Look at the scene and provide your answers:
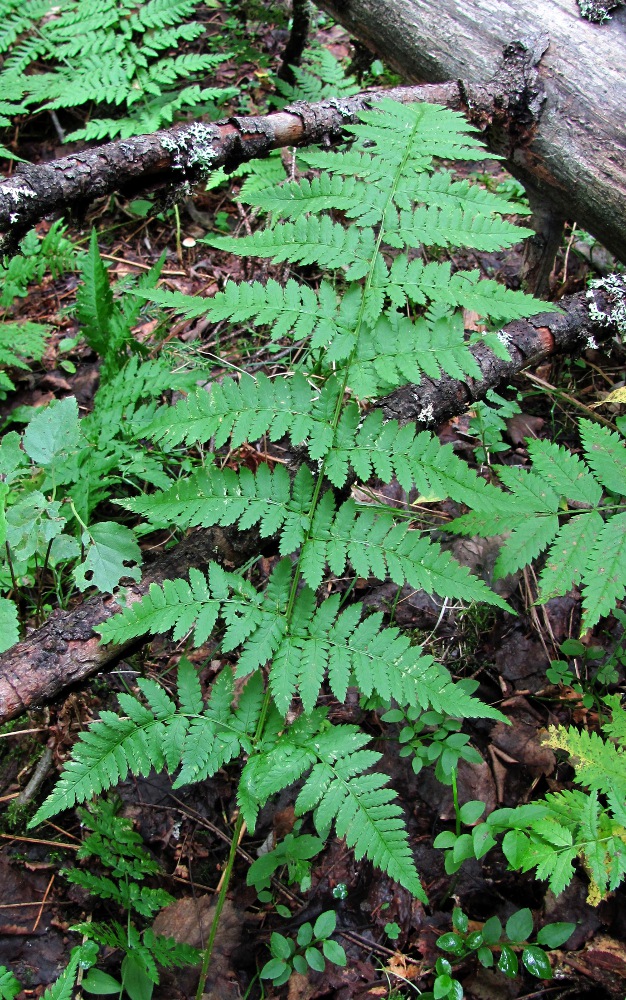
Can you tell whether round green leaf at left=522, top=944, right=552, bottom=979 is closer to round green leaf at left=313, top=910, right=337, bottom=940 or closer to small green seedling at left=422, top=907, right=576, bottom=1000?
small green seedling at left=422, top=907, right=576, bottom=1000

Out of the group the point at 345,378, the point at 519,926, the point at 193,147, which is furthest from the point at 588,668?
the point at 193,147

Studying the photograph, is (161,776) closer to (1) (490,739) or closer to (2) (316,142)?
(1) (490,739)

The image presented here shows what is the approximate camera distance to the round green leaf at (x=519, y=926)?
213 cm

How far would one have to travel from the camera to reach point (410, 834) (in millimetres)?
2443

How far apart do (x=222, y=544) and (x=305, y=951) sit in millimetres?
1391

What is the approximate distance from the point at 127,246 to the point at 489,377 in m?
2.87

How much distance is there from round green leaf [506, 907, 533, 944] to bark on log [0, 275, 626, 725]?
57.9 inches

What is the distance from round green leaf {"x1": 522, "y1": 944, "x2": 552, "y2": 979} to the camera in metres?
2.09

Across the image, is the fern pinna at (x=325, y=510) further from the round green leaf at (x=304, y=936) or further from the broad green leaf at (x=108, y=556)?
the round green leaf at (x=304, y=936)

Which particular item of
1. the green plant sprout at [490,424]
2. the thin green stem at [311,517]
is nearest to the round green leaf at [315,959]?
the thin green stem at [311,517]

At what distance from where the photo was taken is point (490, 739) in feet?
8.59

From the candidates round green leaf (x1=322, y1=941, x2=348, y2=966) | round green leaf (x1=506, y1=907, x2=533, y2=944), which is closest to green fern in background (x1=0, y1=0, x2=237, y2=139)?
round green leaf (x1=322, y1=941, x2=348, y2=966)

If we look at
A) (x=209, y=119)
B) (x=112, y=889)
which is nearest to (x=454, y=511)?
(x=112, y=889)

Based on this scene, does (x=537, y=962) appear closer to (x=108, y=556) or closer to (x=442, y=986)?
(x=442, y=986)
